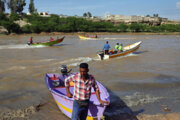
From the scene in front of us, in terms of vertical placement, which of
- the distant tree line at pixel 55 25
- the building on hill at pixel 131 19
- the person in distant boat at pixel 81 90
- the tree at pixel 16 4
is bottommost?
the person in distant boat at pixel 81 90

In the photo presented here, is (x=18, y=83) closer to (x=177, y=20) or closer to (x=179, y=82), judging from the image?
(x=179, y=82)

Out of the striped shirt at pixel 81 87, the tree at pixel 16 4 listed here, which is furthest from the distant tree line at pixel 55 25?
the striped shirt at pixel 81 87

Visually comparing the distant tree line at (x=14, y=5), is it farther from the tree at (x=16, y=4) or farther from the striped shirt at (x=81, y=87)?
the striped shirt at (x=81, y=87)

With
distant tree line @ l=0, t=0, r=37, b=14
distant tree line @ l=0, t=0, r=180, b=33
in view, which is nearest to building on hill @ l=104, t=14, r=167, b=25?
distant tree line @ l=0, t=0, r=180, b=33

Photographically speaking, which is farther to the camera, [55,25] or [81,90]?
[55,25]

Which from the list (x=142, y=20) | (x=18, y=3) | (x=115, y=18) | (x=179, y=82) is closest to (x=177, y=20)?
(x=142, y=20)

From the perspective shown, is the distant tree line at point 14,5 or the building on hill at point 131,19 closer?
the distant tree line at point 14,5

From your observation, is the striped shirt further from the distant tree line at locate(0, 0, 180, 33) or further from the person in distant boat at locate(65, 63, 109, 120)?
the distant tree line at locate(0, 0, 180, 33)

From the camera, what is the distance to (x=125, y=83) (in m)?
9.20

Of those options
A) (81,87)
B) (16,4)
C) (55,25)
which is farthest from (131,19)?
(81,87)

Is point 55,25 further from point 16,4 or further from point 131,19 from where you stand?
point 131,19

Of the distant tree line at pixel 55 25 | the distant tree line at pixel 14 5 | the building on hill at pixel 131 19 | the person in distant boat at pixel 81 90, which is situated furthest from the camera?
the building on hill at pixel 131 19

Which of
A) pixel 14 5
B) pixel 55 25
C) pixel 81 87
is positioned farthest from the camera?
pixel 14 5

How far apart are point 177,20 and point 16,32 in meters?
103
